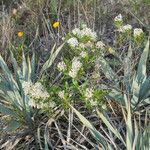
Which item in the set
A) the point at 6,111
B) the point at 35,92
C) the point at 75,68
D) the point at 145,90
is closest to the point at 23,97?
the point at 6,111

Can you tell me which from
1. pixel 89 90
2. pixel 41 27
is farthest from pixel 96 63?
pixel 41 27

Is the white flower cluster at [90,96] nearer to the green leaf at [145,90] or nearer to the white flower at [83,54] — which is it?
the white flower at [83,54]

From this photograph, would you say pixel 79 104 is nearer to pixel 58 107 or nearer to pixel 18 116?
pixel 58 107

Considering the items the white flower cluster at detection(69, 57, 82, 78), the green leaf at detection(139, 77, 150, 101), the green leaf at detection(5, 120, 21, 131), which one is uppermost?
the white flower cluster at detection(69, 57, 82, 78)

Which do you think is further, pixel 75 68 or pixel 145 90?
pixel 145 90

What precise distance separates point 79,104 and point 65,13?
1.93 meters

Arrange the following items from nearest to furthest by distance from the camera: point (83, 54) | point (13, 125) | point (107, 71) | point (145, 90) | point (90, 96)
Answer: point (90, 96)
point (83, 54)
point (13, 125)
point (145, 90)
point (107, 71)

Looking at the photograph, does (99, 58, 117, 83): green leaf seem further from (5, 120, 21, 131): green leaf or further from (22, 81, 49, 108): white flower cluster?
(5, 120, 21, 131): green leaf

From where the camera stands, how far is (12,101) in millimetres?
3180

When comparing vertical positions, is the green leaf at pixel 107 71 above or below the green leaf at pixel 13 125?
above

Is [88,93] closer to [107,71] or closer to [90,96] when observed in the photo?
[90,96]

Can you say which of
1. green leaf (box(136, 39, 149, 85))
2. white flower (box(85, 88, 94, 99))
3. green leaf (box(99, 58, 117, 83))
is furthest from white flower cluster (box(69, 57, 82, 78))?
green leaf (box(136, 39, 149, 85))

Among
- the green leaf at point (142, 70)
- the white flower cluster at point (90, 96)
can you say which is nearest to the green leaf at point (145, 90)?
the green leaf at point (142, 70)

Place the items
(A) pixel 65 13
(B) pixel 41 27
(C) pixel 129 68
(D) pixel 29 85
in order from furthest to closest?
(A) pixel 65 13
(B) pixel 41 27
(C) pixel 129 68
(D) pixel 29 85
